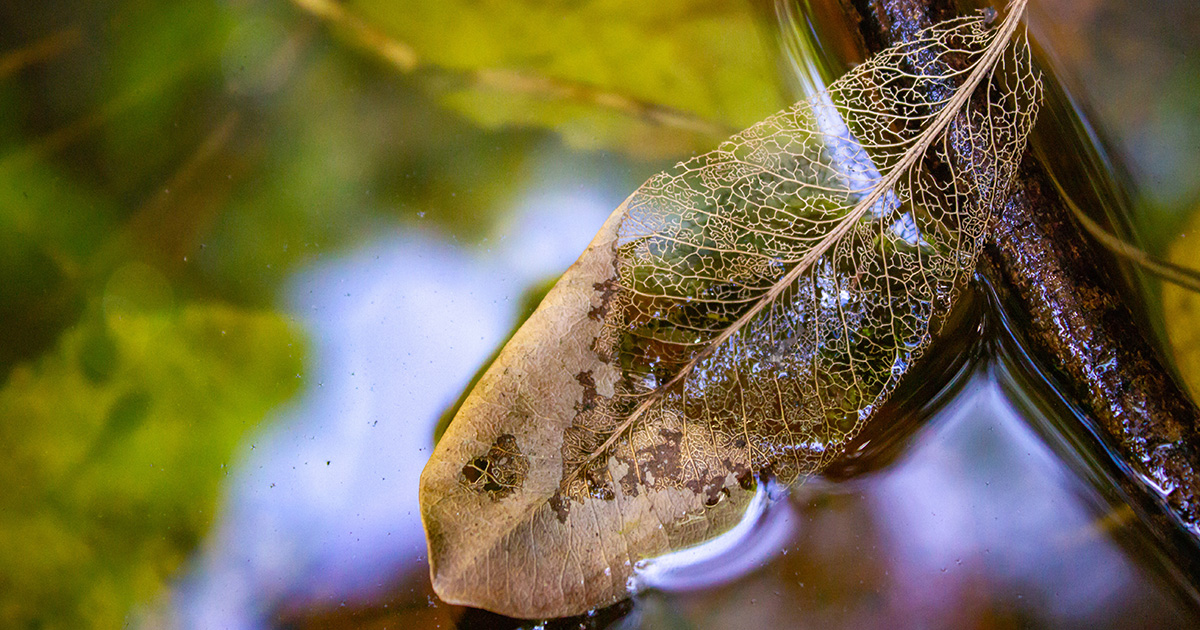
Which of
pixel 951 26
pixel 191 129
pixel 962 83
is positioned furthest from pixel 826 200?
pixel 191 129

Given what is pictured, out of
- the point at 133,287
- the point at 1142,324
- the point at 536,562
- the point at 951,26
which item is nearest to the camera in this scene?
the point at 536,562

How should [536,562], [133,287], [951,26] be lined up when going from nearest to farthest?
1. [536,562]
2. [951,26]
3. [133,287]

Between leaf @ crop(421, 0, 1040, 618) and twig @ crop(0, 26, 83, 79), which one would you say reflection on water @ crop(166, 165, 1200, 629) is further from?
twig @ crop(0, 26, 83, 79)

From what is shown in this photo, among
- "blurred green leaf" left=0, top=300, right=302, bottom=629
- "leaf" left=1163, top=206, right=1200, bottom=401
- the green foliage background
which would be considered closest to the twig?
the green foliage background

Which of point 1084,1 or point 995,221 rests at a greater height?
point 1084,1

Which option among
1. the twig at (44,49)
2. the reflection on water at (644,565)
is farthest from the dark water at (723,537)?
the twig at (44,49)

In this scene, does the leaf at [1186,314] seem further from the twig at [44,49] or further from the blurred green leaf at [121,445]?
the twig at [44,49]

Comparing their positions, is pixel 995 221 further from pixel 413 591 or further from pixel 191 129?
pixel 191 129
